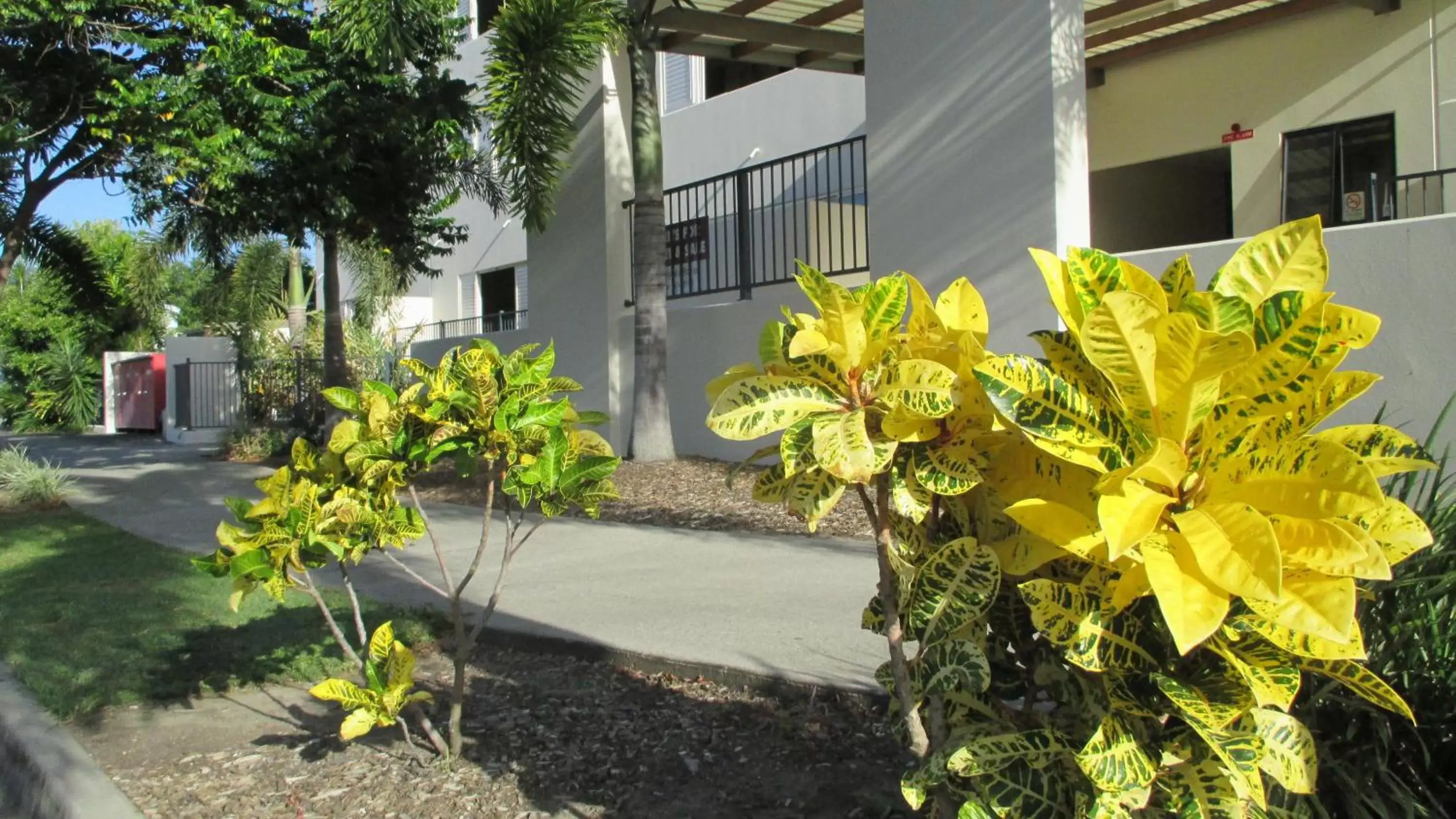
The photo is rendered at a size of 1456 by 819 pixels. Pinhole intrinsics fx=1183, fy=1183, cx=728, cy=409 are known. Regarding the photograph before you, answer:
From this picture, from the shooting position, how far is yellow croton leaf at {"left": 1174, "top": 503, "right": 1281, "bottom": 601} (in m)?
1.70

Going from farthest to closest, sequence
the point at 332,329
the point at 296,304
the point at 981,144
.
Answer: the point at 296,304 < the point at 332,329 < the point at 981,144

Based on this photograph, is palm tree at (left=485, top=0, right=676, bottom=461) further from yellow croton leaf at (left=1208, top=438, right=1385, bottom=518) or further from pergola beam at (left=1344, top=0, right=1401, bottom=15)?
yellow croton leaf at (left=1208, top=438, right=1385, bottom=518)

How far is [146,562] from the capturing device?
863 centimetres

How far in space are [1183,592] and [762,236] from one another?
10.8 m

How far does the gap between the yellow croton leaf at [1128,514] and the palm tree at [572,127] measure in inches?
391

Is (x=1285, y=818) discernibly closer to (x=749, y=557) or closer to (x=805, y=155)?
(x=749, y=557)

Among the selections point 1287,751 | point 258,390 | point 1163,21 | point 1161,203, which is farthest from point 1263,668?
point 258,390

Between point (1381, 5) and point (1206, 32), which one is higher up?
point (1206, 32)

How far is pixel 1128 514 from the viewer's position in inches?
69.4

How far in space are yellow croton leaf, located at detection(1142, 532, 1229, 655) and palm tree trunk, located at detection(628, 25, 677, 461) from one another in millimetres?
9951

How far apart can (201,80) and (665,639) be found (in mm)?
9085

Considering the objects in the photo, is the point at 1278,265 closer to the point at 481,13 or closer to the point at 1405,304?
the point at 1405,304

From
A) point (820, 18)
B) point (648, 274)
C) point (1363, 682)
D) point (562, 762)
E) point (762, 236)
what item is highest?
point (820, 18)

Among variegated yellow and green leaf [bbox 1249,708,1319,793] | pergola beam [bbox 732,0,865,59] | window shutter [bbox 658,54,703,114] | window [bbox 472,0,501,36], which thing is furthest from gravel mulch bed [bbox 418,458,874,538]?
window [bbox 472,0,501,36]
